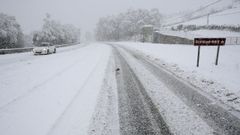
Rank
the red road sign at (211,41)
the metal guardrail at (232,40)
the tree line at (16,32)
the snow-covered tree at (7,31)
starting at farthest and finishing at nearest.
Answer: the tree line at (16,32), the snow-covered tree at (7,31), the metal guardrail at (232,40), the red road sign at (211,41)

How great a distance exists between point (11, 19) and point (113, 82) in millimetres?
50963

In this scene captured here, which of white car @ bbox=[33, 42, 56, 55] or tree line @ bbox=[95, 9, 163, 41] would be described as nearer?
white car @ bbox=[33, 42, 56, 55]

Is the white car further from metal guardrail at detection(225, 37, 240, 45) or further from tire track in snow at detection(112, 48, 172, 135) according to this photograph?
metal guardrail at detection(225, 37, 240, 45)

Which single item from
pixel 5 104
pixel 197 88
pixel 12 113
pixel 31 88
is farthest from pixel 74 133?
pixel 197 88

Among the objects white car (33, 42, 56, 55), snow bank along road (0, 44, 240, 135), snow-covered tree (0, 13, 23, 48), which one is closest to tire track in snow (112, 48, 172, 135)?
snow bank along road (0, 44, 240, 135)

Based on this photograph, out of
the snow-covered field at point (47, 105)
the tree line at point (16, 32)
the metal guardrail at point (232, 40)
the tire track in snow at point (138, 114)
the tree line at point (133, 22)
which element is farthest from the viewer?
the tree line at point (133, 22)

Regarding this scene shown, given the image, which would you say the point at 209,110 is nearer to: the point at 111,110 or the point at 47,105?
the point at 111,110

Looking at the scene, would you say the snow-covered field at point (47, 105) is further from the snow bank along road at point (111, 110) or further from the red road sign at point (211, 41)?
the red road sign at point (211, 41)

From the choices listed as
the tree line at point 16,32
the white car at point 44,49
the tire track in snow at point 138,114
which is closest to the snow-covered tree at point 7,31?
the tree line at point 16,32

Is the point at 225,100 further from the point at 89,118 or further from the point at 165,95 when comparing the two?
the point at 89,118

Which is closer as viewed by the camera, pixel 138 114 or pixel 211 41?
pixel 138 114

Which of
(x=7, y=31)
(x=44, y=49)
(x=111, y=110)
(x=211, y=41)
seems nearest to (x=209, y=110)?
(x=111, y=110)

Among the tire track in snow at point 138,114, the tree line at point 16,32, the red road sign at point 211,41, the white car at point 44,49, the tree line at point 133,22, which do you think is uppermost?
the tree line at point 133,22

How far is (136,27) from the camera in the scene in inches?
3423
